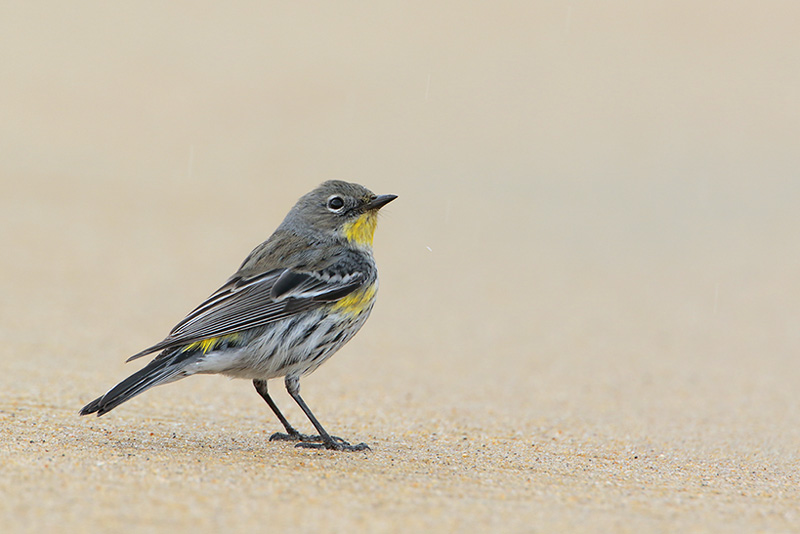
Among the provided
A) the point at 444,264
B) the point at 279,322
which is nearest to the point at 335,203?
the point at 279,322

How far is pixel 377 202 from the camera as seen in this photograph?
6.82 meters

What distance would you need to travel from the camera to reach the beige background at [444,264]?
453cm

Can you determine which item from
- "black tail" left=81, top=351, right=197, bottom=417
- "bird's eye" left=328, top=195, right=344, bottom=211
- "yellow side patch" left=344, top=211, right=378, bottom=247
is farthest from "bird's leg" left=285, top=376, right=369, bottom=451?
"bird's eye" left=328, top=195, right=344, bottom=211

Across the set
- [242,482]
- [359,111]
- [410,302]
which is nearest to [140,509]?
[242,482]

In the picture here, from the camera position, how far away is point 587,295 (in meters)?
12.7

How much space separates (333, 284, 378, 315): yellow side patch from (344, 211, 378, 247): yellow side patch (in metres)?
0.68

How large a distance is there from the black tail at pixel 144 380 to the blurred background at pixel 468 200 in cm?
129

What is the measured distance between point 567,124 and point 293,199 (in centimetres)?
721

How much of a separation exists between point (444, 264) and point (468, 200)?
3049mm

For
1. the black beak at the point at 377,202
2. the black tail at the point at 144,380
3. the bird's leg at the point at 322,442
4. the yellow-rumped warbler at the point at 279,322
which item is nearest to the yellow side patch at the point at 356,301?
the yellow-rumped warbler at the point at 279,322

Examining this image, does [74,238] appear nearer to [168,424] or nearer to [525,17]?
[168,424]

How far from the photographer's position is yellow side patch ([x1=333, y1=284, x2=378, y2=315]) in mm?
6047

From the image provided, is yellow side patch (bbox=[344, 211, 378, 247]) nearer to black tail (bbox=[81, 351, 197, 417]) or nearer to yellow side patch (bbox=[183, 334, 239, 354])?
yellow side patch (bbox=[183, 334, 239, 354])

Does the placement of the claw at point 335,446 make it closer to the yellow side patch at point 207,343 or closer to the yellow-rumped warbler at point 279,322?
the yellow-rumped warbler at point 279,322
